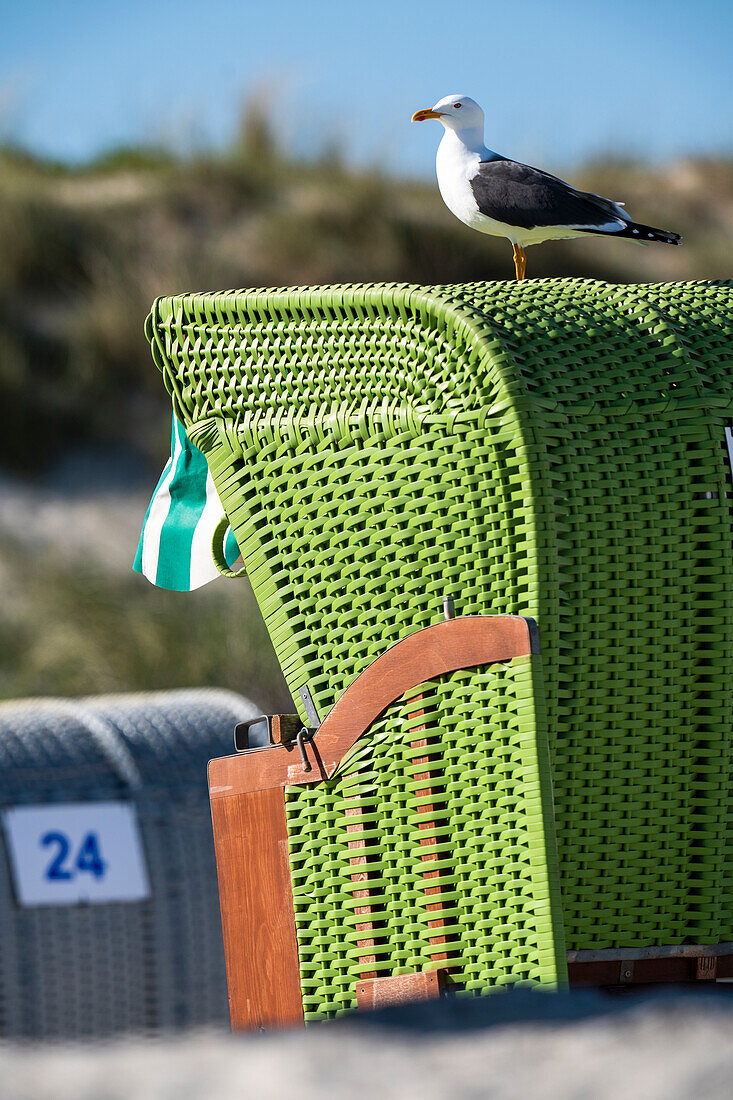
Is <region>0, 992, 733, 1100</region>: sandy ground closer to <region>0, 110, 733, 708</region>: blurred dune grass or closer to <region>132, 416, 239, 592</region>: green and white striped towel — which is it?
<region>132, 416, 239, 592</region>: green and white striped towel

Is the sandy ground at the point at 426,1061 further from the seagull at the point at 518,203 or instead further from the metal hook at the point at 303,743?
the seagull at the point at 518,203

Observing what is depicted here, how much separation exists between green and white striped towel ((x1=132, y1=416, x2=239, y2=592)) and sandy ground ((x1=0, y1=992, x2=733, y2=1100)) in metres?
1.53

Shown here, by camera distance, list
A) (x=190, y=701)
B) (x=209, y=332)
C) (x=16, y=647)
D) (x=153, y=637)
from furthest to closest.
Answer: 1. (x=16, y=647)
2. (x=153, y=637)
3. (x=190, y=701)
4. (x=209, y=332)

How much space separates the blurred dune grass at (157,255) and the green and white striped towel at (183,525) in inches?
240

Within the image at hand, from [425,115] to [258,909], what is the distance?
1.45 meters

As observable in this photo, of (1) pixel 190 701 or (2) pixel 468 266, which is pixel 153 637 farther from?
(2) pixel 468 266

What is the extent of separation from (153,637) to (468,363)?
21.0 ft

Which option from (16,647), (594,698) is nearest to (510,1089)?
(594,698)

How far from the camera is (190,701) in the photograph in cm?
473

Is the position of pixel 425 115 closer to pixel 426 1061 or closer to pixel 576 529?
pixel 576 529

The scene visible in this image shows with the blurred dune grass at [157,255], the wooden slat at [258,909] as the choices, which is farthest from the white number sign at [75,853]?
the blurred dune grass at [157,255]

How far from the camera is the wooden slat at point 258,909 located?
6.02ft

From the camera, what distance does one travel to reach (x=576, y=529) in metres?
1.54

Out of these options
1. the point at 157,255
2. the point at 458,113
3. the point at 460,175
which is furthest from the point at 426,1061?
the point at 157,255
